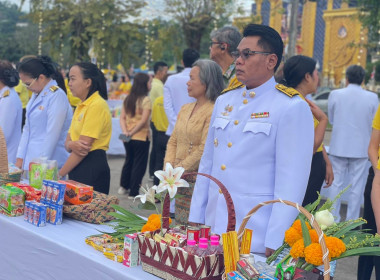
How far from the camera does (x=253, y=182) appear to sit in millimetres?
2277

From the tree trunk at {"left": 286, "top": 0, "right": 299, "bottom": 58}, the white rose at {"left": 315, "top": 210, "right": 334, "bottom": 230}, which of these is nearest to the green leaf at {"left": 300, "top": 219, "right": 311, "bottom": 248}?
the white rose at {"left": 315, "top": 210, "right": 334, "bottom": 230}

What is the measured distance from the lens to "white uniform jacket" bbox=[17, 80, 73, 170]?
3.91 m

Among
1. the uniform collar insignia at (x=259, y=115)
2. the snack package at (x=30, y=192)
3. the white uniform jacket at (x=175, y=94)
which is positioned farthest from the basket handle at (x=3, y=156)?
the white uniform jacket at (x=175, y=94)

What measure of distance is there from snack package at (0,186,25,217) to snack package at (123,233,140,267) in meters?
1.00

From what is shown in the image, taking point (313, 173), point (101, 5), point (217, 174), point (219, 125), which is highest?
point (101, 5)

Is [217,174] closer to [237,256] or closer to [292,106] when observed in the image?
[292,106]

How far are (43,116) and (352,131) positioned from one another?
3.16 meters

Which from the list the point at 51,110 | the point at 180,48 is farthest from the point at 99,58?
the point at 51,110

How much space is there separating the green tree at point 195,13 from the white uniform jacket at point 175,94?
1385 cm

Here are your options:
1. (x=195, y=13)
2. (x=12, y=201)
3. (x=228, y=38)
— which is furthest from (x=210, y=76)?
(x=195, y=13)

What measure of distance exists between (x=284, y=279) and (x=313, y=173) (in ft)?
7.00

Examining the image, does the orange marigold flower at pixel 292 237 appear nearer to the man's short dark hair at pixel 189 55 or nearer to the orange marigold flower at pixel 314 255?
the orange marigold flower at pixel 314 255

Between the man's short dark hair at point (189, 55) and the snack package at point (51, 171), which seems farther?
the man's short dark hair at point (189, 55)

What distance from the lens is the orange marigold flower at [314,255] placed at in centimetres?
166
